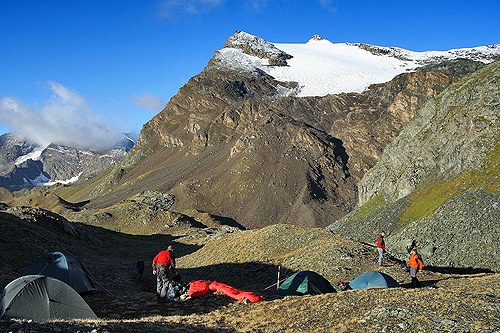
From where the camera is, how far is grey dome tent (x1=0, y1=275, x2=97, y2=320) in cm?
1396

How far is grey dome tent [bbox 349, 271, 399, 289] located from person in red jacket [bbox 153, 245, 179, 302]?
1067cm

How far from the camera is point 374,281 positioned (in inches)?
802

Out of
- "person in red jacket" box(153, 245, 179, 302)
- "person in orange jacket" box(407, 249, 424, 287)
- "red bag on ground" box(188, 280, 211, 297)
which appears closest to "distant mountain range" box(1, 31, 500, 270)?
"person in orange jacket" box(407, 249, 424, 287)

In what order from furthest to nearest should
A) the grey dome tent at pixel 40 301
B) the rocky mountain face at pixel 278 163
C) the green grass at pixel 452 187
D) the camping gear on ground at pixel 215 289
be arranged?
1. the rocky mountain face at pixel 278 163
2. the green grass at pixel 452 187
3. the camping gear on ground at pixel 215 289
4. the grey dome tent at pixel 40 301

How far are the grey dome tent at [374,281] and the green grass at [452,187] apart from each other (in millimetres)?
30144

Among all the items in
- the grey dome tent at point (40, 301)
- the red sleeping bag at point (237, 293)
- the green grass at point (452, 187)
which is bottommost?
the red sleeping bag at point (237, 293)

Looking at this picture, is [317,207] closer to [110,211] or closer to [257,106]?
[110,211]

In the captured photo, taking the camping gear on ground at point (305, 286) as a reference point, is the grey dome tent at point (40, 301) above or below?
above

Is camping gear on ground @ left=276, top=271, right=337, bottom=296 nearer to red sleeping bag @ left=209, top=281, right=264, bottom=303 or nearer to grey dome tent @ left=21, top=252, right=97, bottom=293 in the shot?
red sleeping bag @ left=209, top=281, right=264, bottom=303

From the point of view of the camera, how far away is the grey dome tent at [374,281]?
20.1m

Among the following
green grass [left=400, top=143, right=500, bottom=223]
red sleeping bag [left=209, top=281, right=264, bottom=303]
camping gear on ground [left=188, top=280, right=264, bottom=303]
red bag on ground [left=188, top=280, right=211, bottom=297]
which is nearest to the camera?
red sleeping bag [left=209, top=281, right=264, bottom=303]

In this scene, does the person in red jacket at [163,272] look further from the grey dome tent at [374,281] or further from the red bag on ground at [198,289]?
the grey dome tent at [374,281]

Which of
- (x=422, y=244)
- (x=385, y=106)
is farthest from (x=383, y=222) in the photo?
(x=385, y=106)

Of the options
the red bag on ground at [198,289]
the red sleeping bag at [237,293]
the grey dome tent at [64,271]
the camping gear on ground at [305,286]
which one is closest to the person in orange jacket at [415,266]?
the camping gear on ground at [305,286]
